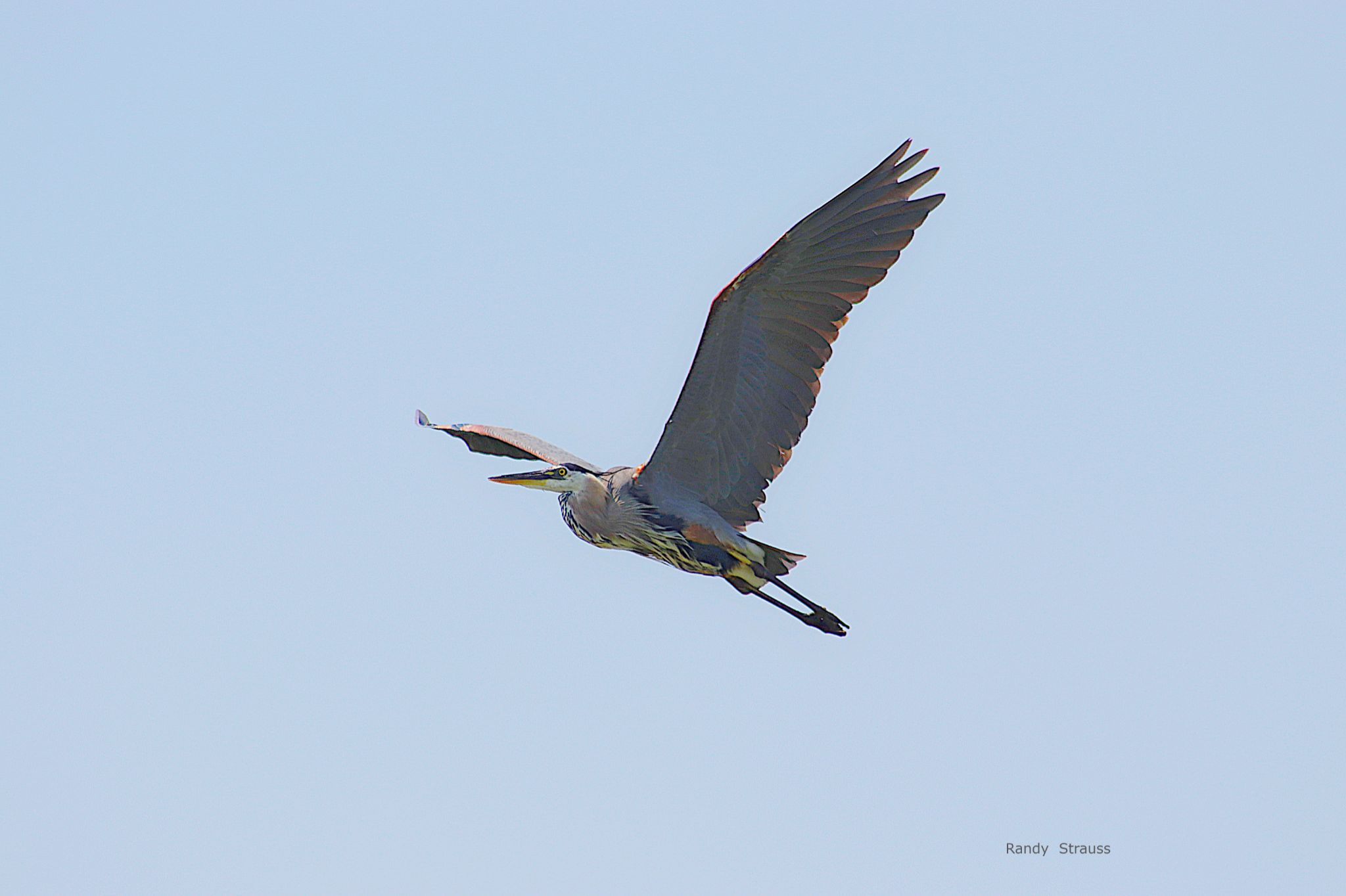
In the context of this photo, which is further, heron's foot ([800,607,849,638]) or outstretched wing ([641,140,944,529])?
heron's foot ([800,607,849,638])

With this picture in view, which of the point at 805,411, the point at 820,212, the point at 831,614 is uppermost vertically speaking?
the point at 820,212

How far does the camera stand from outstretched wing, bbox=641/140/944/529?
11164 mm

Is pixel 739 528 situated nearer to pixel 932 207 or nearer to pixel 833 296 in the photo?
pixel 833 296

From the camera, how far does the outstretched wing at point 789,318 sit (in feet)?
36.6

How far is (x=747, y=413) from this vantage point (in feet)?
38.4

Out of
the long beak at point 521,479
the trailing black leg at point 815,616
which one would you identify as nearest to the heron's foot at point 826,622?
the trailing black leg at point 815,616

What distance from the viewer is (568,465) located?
12391mm

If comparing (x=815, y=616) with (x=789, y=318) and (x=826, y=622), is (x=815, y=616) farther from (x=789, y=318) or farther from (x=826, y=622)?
(x=789, y=318)

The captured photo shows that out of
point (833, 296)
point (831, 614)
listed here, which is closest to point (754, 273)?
point (833, 296)

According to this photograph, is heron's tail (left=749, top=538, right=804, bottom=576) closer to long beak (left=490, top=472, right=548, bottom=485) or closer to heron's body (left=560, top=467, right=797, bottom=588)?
heron's body (left=560, top=467, right=797, bottom=588)

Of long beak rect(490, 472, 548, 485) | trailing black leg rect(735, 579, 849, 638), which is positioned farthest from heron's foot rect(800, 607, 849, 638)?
long beak rect(490, 472, 548, 485)

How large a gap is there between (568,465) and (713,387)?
1.43 meters

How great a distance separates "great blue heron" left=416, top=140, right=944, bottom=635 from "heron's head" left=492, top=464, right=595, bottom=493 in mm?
11

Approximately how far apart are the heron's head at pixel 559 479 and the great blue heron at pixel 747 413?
0.01m
